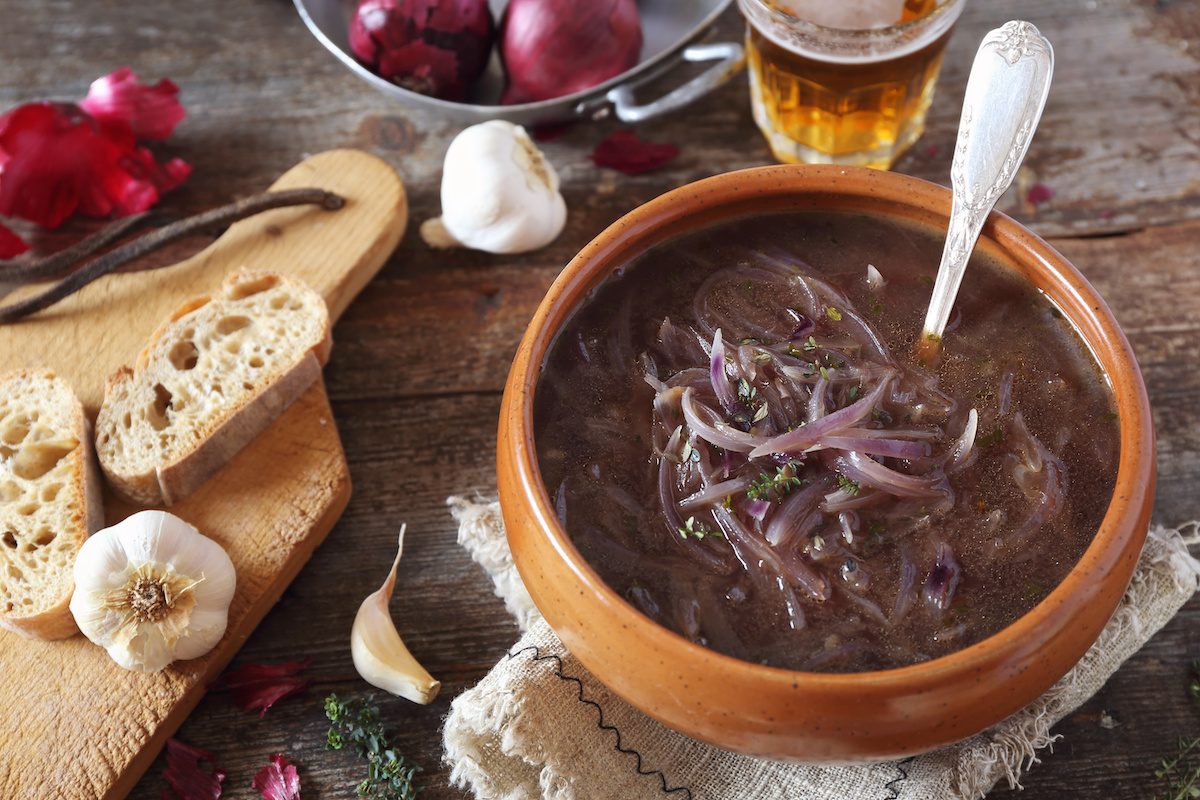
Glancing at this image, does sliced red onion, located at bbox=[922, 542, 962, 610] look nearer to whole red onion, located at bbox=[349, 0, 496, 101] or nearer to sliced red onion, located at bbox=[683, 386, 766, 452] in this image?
sliced red onion, located at bbox=[683, 386, 766, 452]

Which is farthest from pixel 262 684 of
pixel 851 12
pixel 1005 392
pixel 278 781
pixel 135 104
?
pixel 851 12

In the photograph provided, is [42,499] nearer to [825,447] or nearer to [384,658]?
[384,658]

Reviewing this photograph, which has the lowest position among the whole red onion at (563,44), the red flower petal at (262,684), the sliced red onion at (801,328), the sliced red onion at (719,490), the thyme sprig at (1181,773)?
the thyme sprig at (1181,773)

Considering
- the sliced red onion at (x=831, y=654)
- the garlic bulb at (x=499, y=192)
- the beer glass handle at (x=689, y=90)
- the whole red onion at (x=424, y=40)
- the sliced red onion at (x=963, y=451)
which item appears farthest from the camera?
the beer glass handle at (x=689, y=90)

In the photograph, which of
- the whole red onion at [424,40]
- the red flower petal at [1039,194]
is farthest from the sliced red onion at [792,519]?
the whole red onion at [424,40]

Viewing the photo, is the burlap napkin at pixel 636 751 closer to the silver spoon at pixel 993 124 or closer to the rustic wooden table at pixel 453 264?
the rustic wooden table at pixel 453 264

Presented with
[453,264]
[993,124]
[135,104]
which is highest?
[993,124]

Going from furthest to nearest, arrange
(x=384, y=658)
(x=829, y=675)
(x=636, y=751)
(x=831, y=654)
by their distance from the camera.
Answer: (x=384, y=658)
(x=636, y=751)
(x=831, y=654)
(x=829, y=675)
